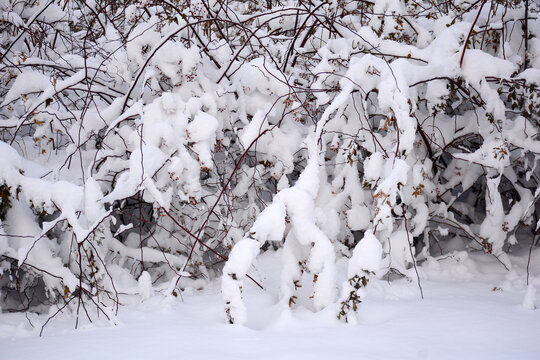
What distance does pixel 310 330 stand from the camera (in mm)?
2041

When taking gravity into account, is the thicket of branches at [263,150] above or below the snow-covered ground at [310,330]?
above

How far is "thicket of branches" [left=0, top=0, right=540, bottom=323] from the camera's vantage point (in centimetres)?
240

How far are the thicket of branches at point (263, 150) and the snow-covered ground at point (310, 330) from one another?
5.6 inches

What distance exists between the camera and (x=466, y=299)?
7.95ft

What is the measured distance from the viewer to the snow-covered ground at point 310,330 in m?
1.79

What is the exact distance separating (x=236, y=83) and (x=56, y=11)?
4.56ft

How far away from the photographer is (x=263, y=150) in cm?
311

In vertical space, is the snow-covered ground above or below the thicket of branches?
below

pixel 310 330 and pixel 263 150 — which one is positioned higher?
pixel 263 150

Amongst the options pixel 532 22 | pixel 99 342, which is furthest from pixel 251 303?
pixel 532 22

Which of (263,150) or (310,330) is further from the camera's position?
(263,150)

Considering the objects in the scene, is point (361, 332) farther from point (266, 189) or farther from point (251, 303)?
point (266, 189)

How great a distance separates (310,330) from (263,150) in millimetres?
1351

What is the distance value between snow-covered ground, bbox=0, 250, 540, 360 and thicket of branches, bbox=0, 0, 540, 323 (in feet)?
0.47
